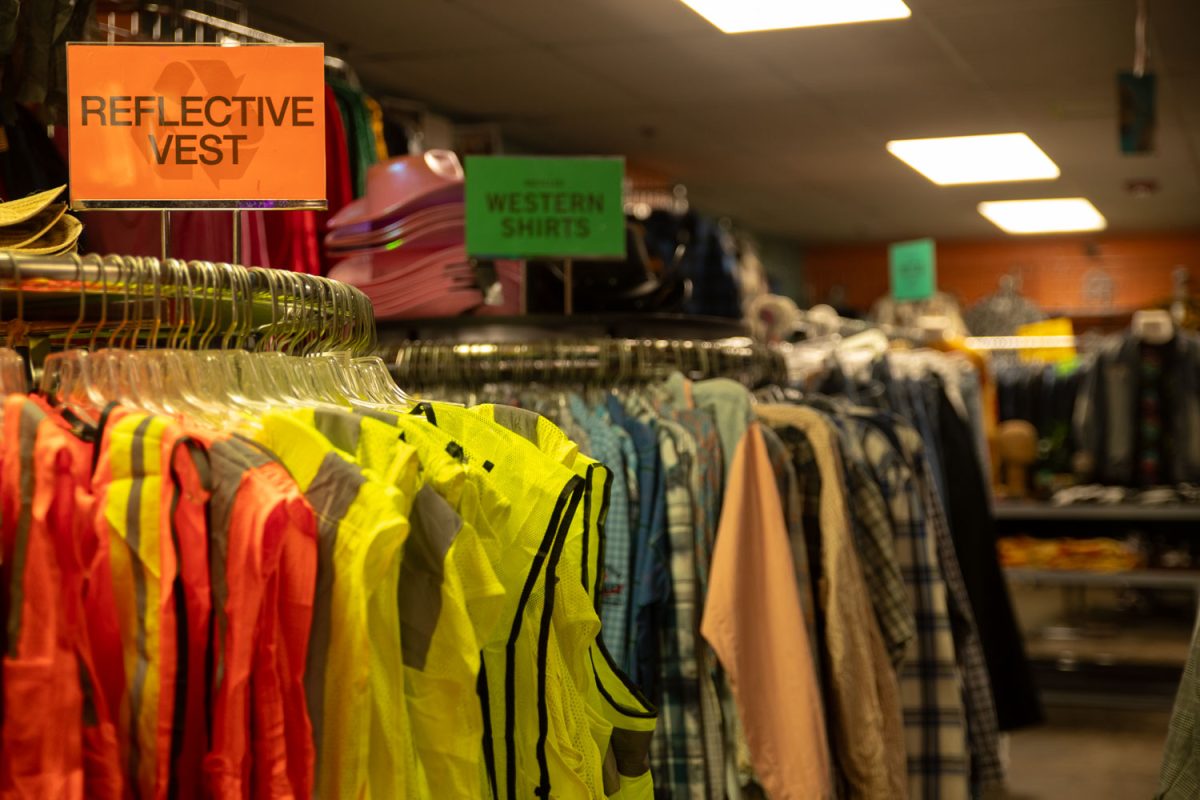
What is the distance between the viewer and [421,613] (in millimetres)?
1227

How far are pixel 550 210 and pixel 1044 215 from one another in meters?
9.13

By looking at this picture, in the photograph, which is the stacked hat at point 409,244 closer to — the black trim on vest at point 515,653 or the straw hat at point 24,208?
the straw hat at point 24,208

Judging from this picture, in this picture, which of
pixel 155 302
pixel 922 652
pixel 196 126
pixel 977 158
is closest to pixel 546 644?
pixel 155 302

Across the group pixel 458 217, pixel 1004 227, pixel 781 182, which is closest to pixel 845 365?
pixel 458 217

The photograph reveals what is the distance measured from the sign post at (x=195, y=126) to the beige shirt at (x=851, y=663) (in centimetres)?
123

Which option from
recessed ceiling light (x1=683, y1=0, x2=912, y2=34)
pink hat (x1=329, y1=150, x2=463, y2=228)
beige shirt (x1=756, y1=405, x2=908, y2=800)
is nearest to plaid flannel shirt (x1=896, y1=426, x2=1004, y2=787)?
beige shirt (x1=756, y1=405, x2=908, y2=800)

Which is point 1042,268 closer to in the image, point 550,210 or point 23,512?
point 550,210

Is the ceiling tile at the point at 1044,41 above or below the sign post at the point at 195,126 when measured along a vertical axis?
above

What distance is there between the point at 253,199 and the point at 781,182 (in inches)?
329

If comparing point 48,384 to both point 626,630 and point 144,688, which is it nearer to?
point 144,688

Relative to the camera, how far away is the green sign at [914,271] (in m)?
6.42

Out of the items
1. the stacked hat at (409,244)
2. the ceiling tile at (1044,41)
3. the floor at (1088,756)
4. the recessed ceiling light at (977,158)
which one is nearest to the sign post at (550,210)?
the stacked hat at (409,244)

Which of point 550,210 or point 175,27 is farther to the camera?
point 175,27

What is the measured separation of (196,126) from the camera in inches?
58.5
